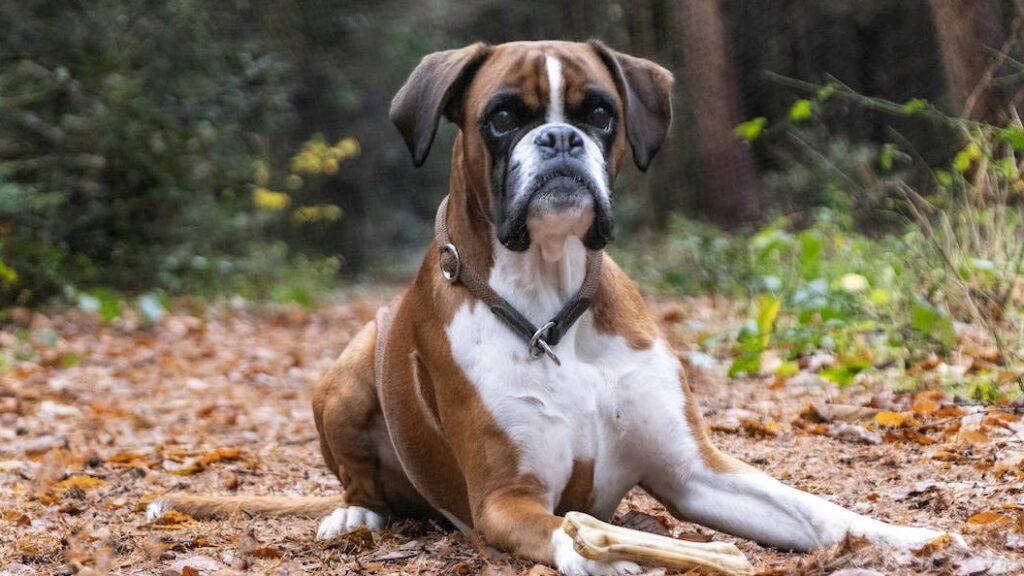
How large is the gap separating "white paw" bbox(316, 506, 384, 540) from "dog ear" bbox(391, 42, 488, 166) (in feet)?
4.27

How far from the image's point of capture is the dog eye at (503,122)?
340 cm

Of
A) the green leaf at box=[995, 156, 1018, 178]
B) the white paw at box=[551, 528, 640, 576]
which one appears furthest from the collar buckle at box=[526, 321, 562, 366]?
the green leaf at box=[995, 156, 1018, 178]

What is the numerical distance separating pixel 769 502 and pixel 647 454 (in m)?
0.37

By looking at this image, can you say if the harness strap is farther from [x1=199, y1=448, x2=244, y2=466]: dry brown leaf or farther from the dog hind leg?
[x1=199, y1=448, x2=244, y2=466]: dry brown leaf

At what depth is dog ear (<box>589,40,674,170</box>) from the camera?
362 cm

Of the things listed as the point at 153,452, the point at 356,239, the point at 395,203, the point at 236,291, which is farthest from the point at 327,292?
the point at 153,452

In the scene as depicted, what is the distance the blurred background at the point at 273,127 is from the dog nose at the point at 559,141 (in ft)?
14.0

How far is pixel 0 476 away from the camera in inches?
207

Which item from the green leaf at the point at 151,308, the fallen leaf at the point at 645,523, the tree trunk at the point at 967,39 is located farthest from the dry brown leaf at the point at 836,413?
the green leaf at the point at 151,308

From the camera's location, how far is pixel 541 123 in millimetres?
3408

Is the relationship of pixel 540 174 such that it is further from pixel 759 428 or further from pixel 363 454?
pixel 759 428

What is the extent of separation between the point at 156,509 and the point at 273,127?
13.8 meters

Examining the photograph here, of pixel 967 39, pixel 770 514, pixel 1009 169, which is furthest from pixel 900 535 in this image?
pixel 967 39

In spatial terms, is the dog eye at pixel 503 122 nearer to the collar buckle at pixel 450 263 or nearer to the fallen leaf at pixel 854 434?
the collar buckle at pixel 450 263
